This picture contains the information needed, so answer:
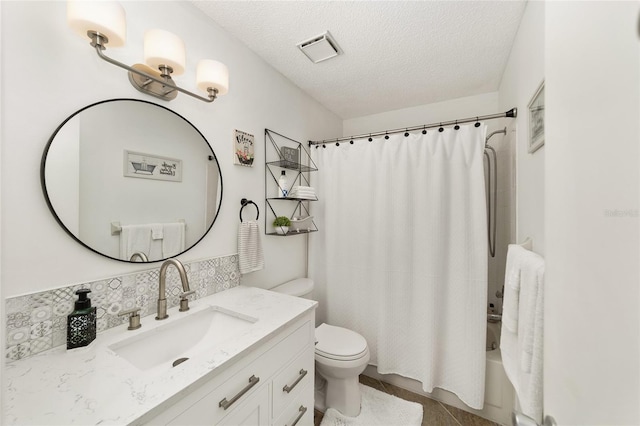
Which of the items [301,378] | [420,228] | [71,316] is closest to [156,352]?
[71,316]

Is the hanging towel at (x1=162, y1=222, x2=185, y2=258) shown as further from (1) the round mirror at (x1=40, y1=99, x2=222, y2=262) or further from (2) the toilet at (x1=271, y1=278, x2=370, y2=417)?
(2) the toilet at (x1=271, y1=278, x2=370, y2=417)

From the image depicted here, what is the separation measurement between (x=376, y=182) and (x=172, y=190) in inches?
56.1

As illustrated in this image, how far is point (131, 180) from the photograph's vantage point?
1089mm

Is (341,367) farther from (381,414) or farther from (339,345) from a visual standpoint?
(381,414)

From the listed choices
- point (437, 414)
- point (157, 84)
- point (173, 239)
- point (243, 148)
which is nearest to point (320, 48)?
point (243, 148)

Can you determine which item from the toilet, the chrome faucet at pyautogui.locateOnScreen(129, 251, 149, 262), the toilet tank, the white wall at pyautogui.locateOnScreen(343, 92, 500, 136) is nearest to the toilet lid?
the toilet

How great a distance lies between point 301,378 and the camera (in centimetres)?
120

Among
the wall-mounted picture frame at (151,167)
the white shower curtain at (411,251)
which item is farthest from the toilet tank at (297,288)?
the wall-mounted picture frame at (151,167)

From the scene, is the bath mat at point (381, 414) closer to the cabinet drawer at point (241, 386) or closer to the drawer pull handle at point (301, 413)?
the drawer pull handle at point (301, 413)

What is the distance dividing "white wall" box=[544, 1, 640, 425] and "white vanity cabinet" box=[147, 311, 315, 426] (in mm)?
848

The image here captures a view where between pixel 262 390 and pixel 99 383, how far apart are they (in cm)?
→ 53

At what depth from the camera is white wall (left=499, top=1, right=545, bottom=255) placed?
108cm

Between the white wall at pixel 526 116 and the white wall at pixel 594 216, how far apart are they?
2.63 ft

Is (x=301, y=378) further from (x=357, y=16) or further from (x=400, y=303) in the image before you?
(x=357, y=16)
